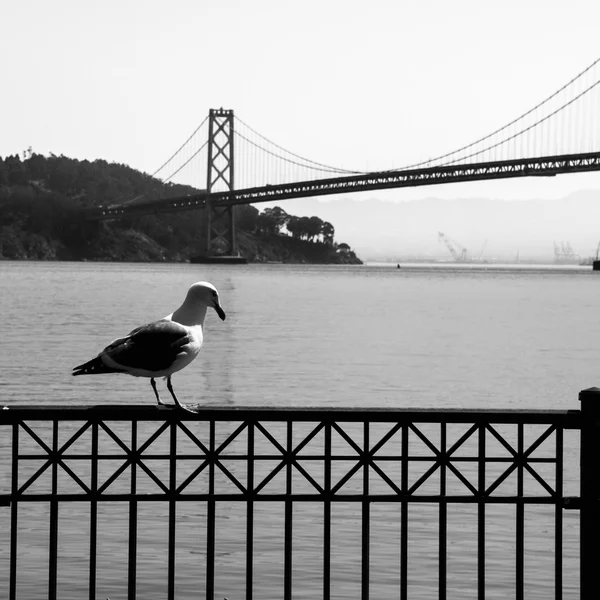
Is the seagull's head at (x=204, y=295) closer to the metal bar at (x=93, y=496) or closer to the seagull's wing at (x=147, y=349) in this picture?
the seagull's wing at (x=147, y=349)

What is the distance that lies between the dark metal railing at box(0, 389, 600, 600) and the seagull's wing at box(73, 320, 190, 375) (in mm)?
306

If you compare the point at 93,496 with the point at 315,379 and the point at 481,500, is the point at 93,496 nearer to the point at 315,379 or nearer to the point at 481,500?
the point at 481,500

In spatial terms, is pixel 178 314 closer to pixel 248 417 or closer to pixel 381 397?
pixel 248 417

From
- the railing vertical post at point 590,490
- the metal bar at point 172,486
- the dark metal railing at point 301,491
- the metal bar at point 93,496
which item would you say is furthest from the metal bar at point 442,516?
the metal bar at point 93,496

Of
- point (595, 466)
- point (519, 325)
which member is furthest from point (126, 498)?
point (519, 325)

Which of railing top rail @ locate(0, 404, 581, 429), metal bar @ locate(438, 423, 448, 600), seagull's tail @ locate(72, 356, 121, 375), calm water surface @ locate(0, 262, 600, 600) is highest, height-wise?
seagull's tail @ locate(72, 356, 121, 375)

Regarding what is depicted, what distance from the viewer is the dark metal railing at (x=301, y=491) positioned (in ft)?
21.7

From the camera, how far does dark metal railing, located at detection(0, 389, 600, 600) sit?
6.61 meters

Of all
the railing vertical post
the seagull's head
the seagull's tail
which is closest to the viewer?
the railing vertical post

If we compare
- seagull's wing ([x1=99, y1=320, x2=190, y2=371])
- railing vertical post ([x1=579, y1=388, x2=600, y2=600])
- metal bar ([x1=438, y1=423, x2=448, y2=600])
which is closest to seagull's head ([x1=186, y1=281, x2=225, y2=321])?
seagull's wing ([x1=99, y1=320, x2=190, y2=371])

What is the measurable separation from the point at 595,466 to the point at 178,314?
230cm

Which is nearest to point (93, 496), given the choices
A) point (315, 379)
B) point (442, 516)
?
point (442, 516)

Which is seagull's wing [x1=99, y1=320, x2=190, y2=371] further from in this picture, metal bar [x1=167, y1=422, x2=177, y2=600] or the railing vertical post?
the railing vertical post

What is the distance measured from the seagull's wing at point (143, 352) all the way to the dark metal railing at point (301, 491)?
306mm
